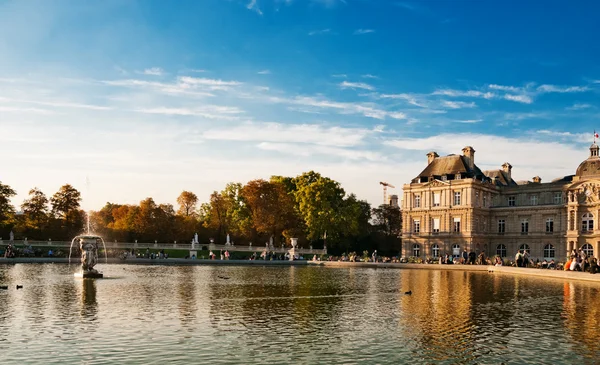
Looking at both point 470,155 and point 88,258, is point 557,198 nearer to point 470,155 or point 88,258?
point 470,155

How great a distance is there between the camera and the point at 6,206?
7631 cm

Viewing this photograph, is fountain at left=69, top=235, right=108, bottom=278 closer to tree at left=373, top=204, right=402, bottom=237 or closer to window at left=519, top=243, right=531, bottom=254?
window at left=519, top=243, right=531, bottom=254

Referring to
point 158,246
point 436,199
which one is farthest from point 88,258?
point 436,199

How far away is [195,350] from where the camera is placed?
1526 cm

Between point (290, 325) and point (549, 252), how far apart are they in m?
67.5

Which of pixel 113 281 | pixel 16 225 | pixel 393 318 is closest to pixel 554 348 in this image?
pixel 393 318

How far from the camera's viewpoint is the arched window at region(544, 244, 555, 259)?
7756 cm

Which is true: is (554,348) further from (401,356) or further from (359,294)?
(359,294)

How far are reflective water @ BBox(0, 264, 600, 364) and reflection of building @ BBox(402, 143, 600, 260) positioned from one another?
4851 centimetres

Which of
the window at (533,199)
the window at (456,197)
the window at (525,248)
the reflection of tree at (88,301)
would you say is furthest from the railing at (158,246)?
the reflection of tree at (88,301)

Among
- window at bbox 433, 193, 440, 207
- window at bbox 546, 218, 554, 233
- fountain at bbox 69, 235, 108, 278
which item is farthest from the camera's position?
window at bbox 433, 193, 440, 207

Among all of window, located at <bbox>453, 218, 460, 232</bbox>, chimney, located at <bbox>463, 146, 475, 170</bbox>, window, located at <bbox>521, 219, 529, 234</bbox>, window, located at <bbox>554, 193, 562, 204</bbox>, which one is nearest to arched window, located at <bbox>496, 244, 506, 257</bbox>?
window, located at <bbox>521, 219, 529, 234</bbox>

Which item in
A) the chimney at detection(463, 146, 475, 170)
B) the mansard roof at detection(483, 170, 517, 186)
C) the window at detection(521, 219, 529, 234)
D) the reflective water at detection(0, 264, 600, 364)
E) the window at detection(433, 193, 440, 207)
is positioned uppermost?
the chimney at detection(463, 146, 475, 170)

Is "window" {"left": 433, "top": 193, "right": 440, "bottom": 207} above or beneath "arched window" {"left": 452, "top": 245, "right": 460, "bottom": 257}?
above
